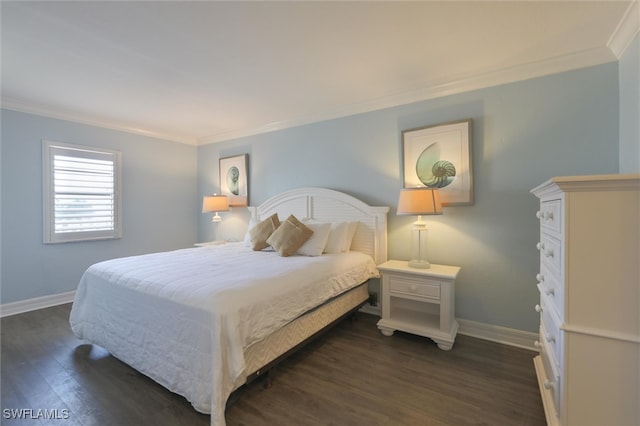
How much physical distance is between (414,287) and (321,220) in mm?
1441

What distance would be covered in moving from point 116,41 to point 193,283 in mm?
1930

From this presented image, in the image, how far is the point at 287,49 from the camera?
7.18 feet

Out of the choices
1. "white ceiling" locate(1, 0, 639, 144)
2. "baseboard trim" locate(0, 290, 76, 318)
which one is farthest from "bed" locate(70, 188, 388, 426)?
"white ceiling" locate(1, 0, 639, 144)

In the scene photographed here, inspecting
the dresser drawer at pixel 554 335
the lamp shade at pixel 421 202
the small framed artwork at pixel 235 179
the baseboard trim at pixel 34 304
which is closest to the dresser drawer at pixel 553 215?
the dresser drawer at pixel 554 335

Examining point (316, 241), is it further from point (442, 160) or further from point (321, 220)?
point (442, 160)

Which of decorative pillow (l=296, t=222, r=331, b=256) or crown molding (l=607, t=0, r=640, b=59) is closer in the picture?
crown molding (l=607, t=0, r=640, b=59)

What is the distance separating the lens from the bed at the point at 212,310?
4.89 feet

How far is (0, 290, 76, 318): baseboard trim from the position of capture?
3.14 metres

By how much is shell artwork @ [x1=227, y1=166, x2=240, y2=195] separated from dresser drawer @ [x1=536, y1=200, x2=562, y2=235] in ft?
13.2

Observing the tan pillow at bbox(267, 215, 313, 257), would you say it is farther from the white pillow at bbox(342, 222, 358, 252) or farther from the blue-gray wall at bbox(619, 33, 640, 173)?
the blue-gray wall at bbox(619, 33, 640, 173)

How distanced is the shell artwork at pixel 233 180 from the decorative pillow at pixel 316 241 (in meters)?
2.04

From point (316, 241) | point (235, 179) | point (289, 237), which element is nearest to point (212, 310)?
point (289, 237)

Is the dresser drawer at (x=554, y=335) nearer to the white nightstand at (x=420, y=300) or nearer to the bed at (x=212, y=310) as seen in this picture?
the white nightstand at (x=420, y=300)

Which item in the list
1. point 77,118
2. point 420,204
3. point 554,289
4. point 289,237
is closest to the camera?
point 554,289
